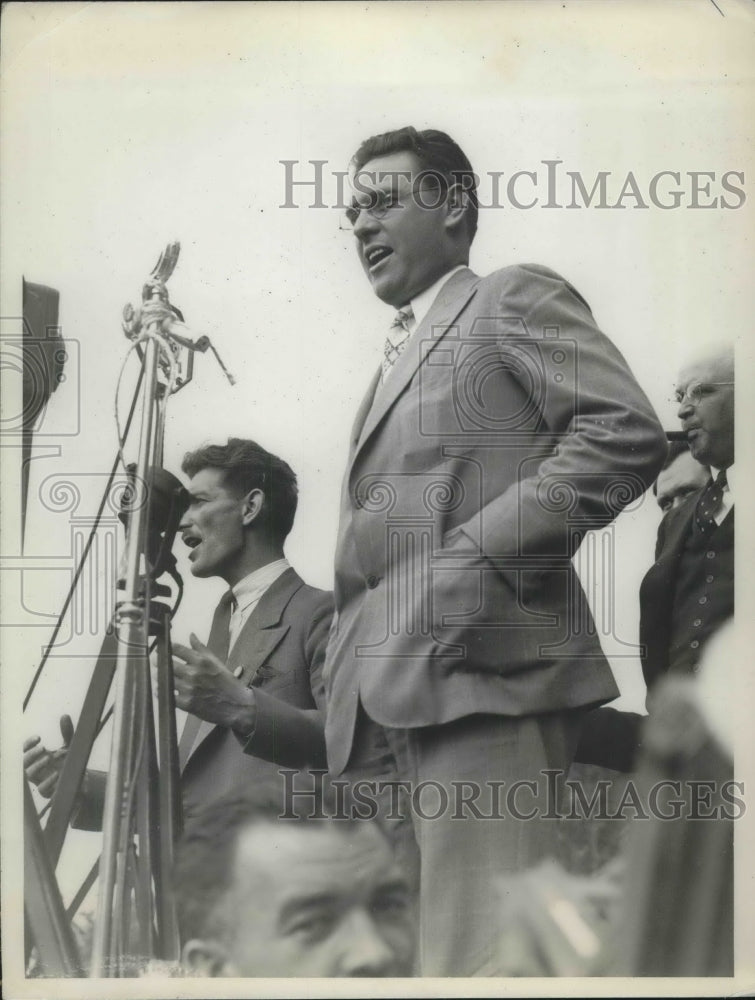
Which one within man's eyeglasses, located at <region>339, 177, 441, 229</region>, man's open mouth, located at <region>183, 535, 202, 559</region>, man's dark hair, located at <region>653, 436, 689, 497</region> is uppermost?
man's eyeglasses, located at <region>339, 177, 441, 229</region>

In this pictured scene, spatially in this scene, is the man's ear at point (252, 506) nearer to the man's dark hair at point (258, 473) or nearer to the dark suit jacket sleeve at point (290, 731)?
the man's dark hair at point (258, 473)

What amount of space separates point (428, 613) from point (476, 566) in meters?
0.18

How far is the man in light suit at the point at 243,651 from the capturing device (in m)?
4.09

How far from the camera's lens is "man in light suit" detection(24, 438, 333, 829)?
409 centimetres

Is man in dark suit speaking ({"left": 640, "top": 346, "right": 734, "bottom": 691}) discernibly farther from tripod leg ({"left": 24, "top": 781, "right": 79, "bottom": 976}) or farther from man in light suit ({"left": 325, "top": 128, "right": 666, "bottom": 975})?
tripod leg ({"left": 24, "top": 781, "right": 79, "bottom": 976})

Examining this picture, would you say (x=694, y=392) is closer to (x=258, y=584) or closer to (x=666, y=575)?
(x=666, y=575)

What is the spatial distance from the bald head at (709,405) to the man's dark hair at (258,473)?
1.12 m

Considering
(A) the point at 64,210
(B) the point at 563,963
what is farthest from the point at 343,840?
(A) the point at 64,210

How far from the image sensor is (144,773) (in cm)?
410

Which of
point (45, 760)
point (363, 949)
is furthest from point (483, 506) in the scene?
point (45, 760)

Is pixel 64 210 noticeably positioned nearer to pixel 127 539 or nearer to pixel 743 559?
pixel 127 539

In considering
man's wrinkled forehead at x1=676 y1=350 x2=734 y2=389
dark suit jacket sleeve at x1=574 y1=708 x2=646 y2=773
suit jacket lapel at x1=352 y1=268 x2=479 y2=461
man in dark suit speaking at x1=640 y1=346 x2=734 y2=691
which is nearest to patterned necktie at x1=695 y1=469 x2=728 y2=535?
man in dark suit speaking at x1=640 y1=346 x2=734 y2=691

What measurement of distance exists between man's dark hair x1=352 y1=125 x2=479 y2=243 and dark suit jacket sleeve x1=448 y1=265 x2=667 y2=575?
33 cm

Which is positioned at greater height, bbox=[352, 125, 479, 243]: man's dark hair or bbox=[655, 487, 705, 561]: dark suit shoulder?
bbox=[352, 125, 479, 243]: man's dark hair
